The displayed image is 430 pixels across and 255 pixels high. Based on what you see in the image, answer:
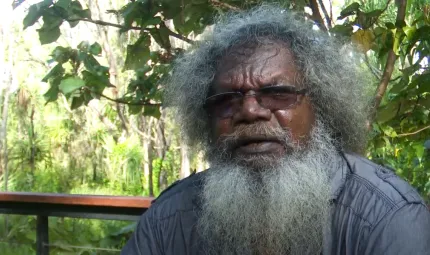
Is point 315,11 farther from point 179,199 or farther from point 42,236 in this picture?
point 42,236

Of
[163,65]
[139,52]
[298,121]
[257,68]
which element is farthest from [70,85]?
[298,121]

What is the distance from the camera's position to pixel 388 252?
5.82 feet

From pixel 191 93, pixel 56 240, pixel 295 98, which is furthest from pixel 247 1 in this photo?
pixel 56 240

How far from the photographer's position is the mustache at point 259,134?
2.04 meters

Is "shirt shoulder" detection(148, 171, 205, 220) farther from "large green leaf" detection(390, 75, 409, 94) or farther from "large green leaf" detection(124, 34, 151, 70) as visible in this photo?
"large green leaf" detection(390, 75, 409, 94)

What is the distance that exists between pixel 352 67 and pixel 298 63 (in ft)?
0.88

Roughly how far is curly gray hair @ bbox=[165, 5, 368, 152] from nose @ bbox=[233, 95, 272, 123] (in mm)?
210

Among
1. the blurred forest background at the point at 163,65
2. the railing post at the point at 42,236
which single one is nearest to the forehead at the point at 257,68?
the blurred forest background at the point at 163,65

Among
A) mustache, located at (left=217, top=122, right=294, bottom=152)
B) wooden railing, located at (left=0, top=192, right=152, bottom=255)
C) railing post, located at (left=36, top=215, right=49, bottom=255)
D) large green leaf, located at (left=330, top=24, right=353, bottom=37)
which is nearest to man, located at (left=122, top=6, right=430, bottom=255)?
mustache, located at (left=217, top=122, right=294, bottom=152)

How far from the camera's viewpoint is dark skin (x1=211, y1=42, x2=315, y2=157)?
81.2 inches

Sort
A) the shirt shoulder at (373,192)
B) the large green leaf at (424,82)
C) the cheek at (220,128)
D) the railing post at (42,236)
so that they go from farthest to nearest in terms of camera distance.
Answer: the railing post at (42,236), the large green leaf at (424,82), the cheek at (220,128), the shirt shoulder at (373,192)

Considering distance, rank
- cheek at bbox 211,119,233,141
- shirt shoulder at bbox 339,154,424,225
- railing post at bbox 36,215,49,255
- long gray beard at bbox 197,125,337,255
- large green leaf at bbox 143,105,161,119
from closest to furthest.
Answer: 1. shirt shoulder at bbox 339,154,424,225
2. long gray beard at bbox 197,125,337,255
3. cheek at bbox 211,119,233,141
4. large green leaf at bbox 143,105,161,119
5. railing post at bbox 36,215,49,255

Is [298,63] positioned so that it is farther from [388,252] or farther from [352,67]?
[388,252]

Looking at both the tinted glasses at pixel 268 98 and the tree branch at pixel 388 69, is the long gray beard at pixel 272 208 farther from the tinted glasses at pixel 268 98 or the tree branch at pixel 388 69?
the tree branch at pixel 388 69
